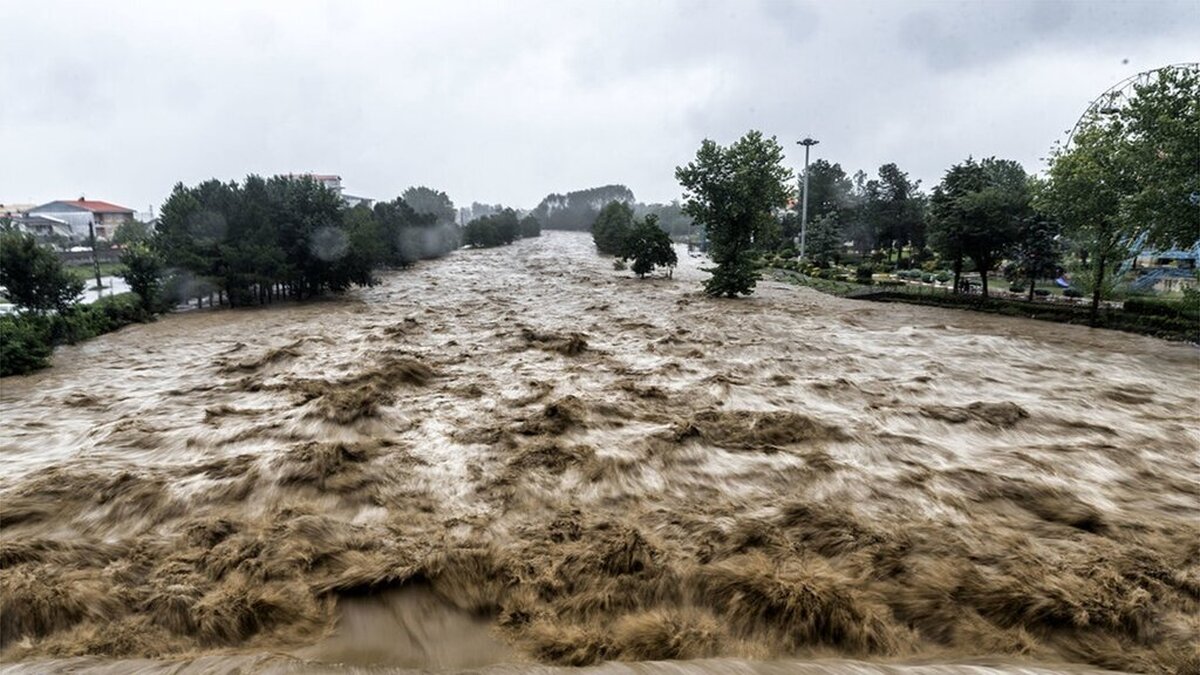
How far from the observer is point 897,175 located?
192 ft

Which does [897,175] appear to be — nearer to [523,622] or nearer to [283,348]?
[283,348]

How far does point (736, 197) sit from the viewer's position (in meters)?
35.6

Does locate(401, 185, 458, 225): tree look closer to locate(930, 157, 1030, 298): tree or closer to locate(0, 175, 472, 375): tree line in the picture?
locate(0, 175, 472, 375): tree line

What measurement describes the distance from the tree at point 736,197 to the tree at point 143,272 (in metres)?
28.5

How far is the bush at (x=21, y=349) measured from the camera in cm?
1655

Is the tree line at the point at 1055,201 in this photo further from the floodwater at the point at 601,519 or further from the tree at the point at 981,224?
the floodwater at the point at 601,519

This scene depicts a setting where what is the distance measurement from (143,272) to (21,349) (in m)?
13.5

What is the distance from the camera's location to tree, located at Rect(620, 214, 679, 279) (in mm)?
48031

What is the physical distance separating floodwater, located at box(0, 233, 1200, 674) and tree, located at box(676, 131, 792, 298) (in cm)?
2030

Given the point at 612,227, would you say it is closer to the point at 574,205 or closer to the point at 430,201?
the point at 430,201

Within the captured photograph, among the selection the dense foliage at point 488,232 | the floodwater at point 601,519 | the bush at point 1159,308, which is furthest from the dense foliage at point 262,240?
the dense foliage at point 488,232

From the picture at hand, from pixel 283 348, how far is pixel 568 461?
1360cm

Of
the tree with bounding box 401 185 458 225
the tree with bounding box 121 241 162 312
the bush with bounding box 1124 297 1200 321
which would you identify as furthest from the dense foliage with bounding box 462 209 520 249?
the bush with bounding box 1124 297 1200 321

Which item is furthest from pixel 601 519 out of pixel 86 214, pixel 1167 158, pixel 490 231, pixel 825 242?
pixel 86 214
